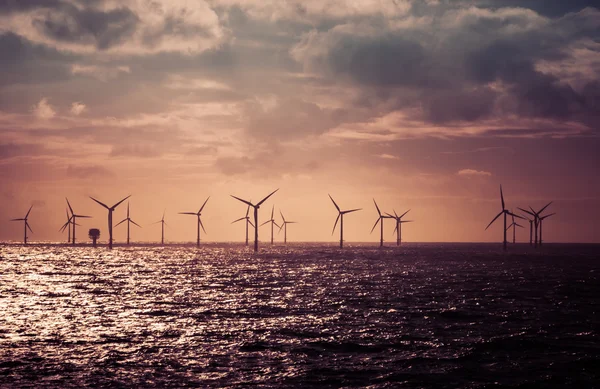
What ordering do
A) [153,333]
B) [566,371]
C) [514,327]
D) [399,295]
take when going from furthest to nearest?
[399,295], [514,327], [153,333], [566,371]

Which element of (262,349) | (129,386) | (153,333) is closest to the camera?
(129,386)

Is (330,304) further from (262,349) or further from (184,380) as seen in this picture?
(184,380)

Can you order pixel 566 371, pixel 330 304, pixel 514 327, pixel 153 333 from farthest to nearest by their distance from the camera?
pixel 330 304 < pixel 514 327 < pixel 153 333 < pixel 566 371

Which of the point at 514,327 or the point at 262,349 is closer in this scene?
the point at 262,349

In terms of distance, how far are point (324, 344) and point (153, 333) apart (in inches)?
478

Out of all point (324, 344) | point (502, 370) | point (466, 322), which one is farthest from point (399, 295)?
point (502, 370)

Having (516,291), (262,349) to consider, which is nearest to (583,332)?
(262,349)

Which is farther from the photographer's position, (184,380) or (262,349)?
(262,349)

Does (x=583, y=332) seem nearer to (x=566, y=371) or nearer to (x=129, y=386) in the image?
(x=566, y=371)

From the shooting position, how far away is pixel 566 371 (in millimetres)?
28891

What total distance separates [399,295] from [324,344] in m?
32.2

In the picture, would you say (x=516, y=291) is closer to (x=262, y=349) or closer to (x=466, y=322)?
(x=466, y=322)

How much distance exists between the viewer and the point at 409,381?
2669 cm

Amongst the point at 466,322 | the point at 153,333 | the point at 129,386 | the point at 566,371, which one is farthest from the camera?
the point at 466,322
